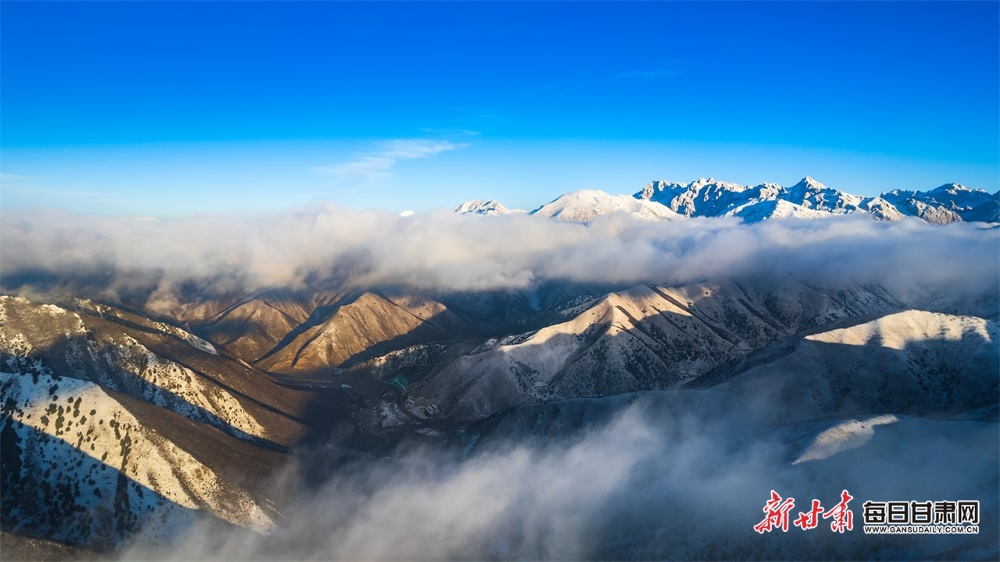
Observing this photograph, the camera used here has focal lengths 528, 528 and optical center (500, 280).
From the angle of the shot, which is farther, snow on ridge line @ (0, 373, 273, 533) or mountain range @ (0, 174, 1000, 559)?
snow on ridge line @ (0, 373, 273, 533)

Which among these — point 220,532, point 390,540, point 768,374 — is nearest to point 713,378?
point 768,374

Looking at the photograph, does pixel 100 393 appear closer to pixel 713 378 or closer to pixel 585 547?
pixel 585 547

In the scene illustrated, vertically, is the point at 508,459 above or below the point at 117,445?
below

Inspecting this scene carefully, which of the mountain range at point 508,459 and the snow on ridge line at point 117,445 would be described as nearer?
the mountain range at point 508,459

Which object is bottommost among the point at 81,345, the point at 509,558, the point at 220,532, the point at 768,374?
the point at 509,558

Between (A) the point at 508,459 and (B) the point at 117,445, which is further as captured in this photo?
(A) the point at 508,459

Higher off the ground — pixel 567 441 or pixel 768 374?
pixel 768 374

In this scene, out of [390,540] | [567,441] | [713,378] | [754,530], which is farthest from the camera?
[713,378]

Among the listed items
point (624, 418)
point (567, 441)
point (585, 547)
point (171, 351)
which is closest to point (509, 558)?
point (585, 547)

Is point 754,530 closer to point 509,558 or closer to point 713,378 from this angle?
point 509,558

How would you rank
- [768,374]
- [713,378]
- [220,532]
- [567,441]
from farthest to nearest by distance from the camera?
1. [713,378]
2. [768,374]
3. [567,441]
4. [220,532]

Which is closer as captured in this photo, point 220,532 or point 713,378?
point 220,532
